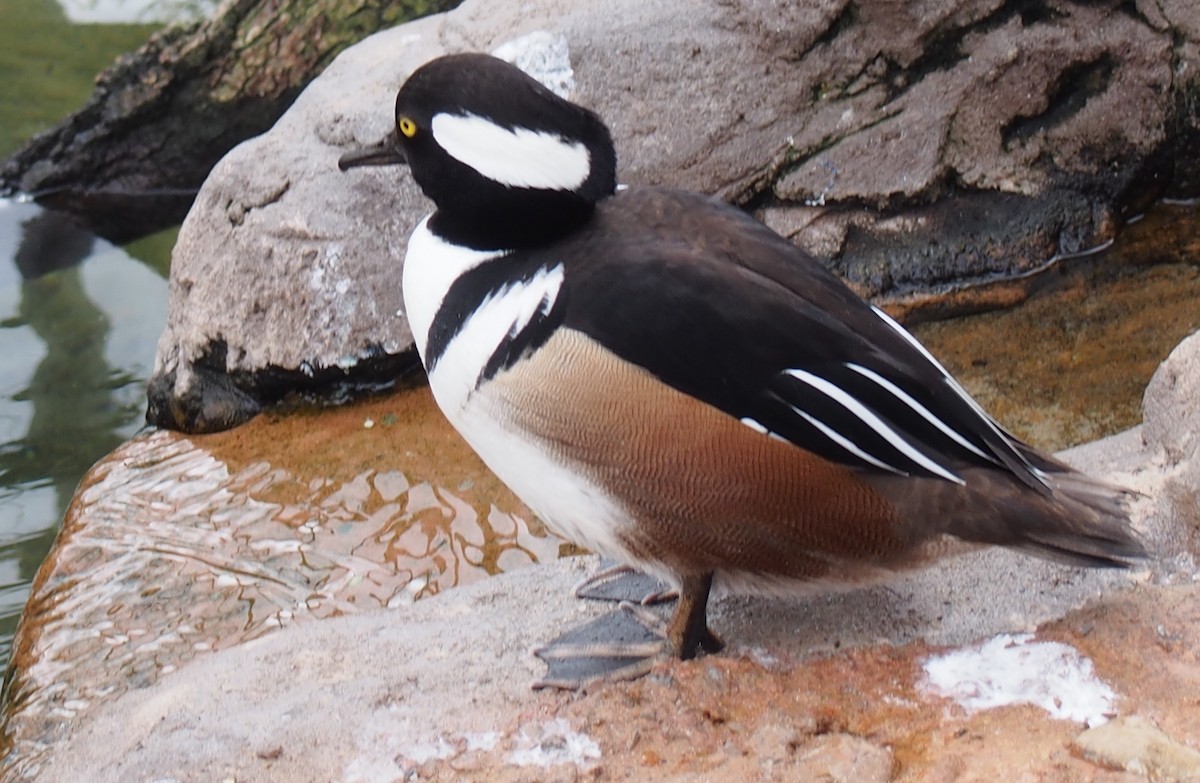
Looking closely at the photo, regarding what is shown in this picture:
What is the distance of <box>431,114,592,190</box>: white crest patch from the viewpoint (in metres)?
2.66

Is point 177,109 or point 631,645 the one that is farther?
point 177,109

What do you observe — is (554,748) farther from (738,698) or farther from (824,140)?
(824,140)

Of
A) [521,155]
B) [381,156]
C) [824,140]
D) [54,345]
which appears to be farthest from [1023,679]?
[54,345]

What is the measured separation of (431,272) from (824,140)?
2570 millimetres

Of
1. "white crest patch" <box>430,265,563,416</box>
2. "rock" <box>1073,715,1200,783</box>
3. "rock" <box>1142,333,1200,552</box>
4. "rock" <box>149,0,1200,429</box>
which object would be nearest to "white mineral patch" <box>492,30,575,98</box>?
"rock" <box>149,0,1200,429</box>

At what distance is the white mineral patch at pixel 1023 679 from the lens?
2.32 metres

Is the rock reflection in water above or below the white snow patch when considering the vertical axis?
below

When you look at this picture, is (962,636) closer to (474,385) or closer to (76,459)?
(474,385)

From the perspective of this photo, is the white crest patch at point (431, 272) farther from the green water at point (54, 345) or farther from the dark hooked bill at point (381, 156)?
the green water at point (54, 345)

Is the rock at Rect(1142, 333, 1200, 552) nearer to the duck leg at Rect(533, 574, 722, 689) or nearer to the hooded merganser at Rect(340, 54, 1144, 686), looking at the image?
the hooded merganser at Rect(340, 54, 1144, 686)

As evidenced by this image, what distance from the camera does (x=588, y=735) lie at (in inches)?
97.1

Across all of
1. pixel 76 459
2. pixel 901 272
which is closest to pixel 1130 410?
pixel 901 272

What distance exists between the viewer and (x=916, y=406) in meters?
2.50

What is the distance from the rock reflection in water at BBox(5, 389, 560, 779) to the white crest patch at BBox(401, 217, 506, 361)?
1.24 meters
